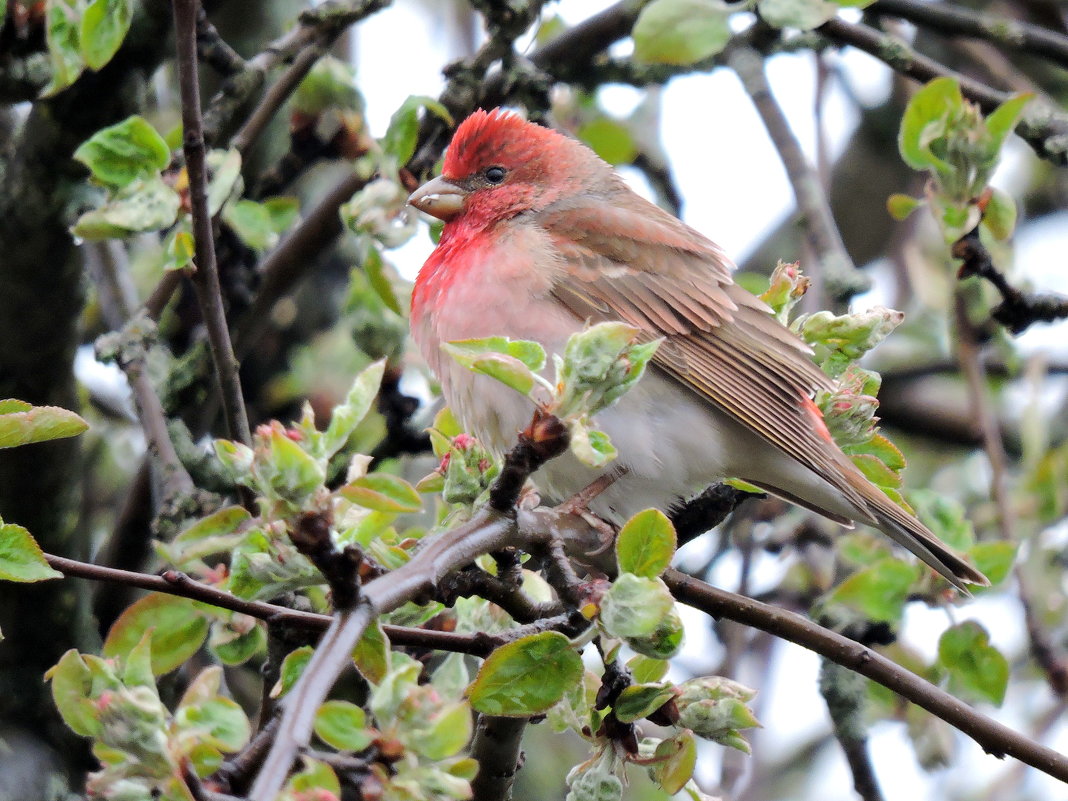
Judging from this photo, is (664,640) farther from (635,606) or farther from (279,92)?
(279,92)

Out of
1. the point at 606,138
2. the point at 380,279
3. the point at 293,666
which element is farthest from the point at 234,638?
the point at 606,138

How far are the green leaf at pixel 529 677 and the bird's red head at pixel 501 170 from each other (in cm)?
229

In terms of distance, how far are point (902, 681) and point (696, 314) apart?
5.67ft

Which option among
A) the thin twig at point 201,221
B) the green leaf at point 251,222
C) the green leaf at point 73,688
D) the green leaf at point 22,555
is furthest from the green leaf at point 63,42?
the green leaf at point 73,688

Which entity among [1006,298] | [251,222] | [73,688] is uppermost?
[1006,298]

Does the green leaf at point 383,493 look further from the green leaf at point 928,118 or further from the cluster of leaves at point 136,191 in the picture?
the green leaf at point 928,118

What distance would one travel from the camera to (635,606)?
2.08m

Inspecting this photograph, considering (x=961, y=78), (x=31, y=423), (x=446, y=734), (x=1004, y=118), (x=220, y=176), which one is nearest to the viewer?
(x=446, y=734)

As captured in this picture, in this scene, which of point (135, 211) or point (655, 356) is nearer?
point (135, 211)

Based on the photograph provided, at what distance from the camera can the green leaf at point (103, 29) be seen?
3.04 m

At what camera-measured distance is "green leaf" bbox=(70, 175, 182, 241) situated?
311 cm

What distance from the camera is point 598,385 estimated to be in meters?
1.95

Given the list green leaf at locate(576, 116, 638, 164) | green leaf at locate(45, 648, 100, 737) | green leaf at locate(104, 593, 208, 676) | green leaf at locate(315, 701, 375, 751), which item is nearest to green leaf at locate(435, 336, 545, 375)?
green leaf at locate(315, 701, 375, 751)

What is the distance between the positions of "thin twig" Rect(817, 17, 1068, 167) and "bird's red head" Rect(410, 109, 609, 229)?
0.97m
